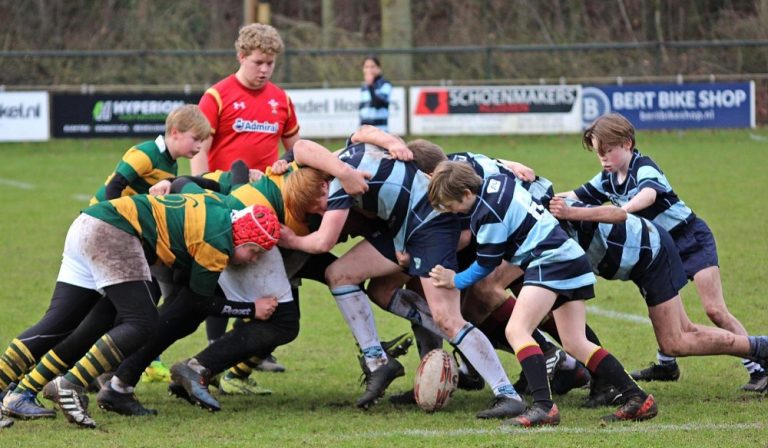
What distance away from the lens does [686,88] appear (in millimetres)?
21406

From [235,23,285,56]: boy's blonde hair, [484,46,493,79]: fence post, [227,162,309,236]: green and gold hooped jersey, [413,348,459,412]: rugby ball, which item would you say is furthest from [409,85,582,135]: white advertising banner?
[413,348,459,412]: rugby ball

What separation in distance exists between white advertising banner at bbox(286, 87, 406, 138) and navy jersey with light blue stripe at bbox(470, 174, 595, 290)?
624 inches

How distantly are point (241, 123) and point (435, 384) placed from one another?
235 cm

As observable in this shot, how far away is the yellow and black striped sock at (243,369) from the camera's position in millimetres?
6422

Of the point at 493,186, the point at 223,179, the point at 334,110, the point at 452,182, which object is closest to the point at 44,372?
the point at 223,179

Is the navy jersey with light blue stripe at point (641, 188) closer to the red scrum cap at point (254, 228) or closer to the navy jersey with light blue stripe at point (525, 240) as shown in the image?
the navy jersey with light blue stripe at point (525, 240)

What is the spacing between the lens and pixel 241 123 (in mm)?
7375

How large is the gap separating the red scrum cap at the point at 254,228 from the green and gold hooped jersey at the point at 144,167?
3.15ft

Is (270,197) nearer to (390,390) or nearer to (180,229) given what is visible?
(180,229)

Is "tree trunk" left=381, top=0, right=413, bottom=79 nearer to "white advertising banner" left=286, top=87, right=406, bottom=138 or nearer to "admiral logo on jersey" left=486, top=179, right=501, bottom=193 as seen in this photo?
"white advertising banner" left=286, top=87, right=406, bottom=138

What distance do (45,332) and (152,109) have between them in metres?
16.3

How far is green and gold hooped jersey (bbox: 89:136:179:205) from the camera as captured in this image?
6359mm

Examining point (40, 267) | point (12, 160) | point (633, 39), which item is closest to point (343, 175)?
point (40, 267)

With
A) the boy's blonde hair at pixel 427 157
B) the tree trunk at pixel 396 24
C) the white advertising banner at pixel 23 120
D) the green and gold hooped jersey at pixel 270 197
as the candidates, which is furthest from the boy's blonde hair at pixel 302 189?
the tree trunk at pixel 396 24
